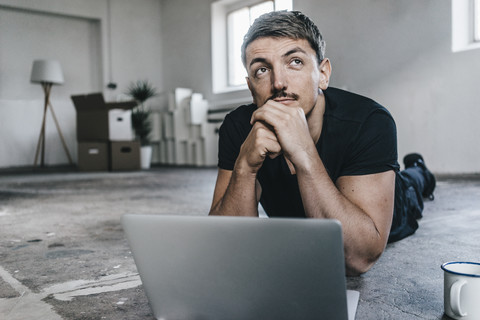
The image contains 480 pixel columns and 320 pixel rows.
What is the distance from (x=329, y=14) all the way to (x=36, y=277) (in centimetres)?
420

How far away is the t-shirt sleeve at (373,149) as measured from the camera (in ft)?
3.26

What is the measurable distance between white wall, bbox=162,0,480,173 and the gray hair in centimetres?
308

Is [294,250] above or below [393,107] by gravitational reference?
below

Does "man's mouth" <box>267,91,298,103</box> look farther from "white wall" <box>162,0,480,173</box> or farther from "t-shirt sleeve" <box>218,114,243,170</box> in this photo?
"white wall" <box>162,0,480,173</box>

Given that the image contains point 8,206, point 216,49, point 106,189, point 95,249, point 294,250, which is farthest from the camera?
point 216,49

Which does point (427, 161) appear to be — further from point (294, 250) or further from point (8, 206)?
point (294, 250)

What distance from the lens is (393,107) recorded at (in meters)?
4.16

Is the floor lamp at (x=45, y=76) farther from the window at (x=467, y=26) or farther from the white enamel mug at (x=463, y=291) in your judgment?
the white enamel mug at (x=463, y=291)

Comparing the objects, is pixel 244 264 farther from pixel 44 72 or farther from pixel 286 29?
pixel 44 72

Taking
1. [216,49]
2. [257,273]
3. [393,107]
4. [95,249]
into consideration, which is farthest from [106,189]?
[216,49]

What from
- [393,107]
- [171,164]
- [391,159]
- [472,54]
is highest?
[472,54]

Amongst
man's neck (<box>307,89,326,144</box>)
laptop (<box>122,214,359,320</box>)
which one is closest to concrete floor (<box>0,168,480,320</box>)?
laptop (<box>122,214,359,320</box>)

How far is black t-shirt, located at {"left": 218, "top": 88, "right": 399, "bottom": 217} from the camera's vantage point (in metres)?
1.01

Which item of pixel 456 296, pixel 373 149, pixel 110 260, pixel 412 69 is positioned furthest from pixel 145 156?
pixel 456 296
